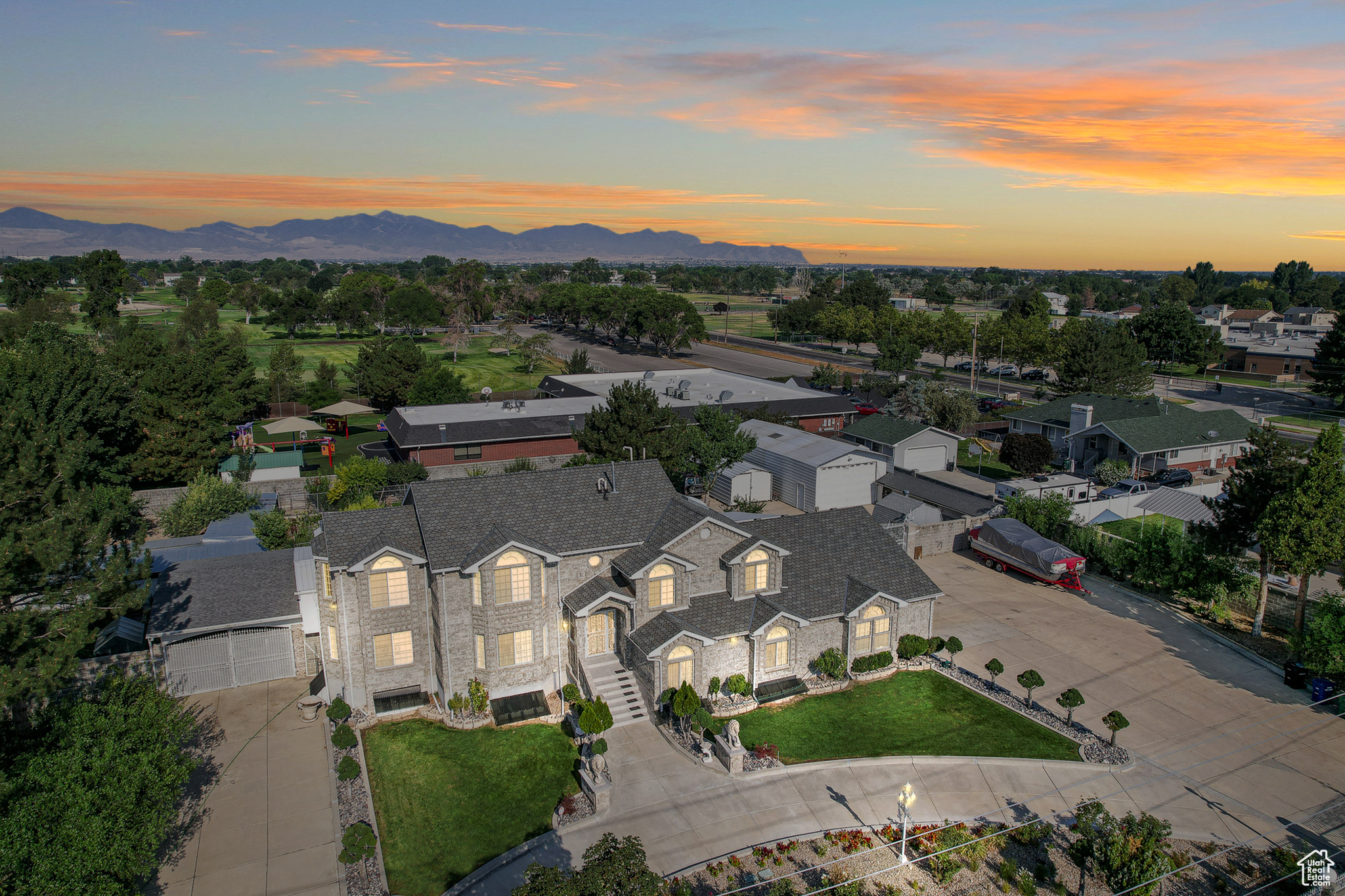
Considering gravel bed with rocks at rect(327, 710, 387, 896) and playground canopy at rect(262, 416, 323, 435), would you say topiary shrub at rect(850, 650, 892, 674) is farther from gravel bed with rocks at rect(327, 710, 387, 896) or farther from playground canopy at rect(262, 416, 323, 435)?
playground canopy at rect(262, 416, 323, 435)

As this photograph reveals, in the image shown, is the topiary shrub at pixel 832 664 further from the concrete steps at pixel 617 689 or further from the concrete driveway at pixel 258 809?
the concrete driveway at pixel 258 809

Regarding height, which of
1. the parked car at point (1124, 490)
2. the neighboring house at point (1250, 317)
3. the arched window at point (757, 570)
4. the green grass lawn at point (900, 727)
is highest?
the neighboring house at point (1250, 317)

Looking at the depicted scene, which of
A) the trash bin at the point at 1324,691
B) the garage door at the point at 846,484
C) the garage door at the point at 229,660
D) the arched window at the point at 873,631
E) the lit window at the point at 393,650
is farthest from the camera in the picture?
the garage door at the point at 846,484

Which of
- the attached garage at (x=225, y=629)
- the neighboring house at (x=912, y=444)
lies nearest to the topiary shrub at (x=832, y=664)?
the attached garage at (x=225, y=629)

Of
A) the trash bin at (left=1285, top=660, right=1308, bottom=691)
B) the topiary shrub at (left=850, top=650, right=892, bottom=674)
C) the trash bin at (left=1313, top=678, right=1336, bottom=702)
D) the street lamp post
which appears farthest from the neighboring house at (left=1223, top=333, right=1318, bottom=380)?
the street lamp post

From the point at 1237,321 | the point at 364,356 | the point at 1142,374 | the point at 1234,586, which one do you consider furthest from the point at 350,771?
the point at 1237,321

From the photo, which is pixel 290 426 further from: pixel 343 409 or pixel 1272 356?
pixel 1272 356

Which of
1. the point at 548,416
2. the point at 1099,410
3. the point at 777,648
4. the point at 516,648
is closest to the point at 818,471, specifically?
the point at 777,648
